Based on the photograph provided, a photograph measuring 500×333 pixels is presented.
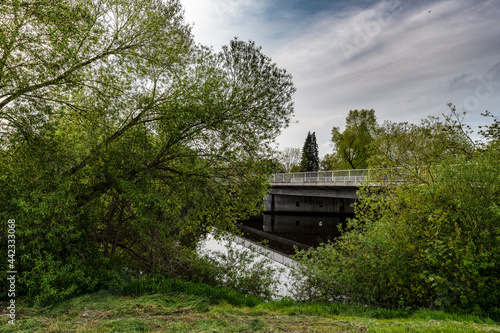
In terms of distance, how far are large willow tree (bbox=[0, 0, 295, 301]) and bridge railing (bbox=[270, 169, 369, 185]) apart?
10.4m

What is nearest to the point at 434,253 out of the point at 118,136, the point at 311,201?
the point at 118,136

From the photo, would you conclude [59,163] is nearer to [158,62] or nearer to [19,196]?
[19,196]

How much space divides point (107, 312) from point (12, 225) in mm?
3138

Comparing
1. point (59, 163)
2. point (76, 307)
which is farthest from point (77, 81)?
point (76, 307)

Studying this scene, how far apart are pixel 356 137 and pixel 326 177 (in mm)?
18075

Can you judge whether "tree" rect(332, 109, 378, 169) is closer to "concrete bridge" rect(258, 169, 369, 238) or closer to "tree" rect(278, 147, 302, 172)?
"concrete bridge" rect(258, 169, 369, 238)

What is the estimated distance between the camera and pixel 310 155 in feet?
253

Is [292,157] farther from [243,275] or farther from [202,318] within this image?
[202,318]

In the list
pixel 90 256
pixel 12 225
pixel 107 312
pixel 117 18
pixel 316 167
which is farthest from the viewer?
pixel 316 167

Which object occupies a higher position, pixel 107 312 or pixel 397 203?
pixel 397 203

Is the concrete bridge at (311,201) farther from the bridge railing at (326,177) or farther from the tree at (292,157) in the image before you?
the tree at (292,157)

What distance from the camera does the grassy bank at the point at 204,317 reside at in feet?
15.5

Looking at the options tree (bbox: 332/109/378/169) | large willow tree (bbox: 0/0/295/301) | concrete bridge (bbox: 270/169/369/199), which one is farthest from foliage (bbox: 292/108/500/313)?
tree (bbox: 332/109/378/169)

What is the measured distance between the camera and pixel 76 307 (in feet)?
19.3
